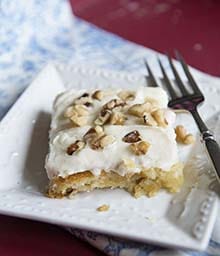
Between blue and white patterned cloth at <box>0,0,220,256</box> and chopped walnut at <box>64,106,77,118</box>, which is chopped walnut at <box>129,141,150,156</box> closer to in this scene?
chopped walnut at <box>64,106,77,118</box>

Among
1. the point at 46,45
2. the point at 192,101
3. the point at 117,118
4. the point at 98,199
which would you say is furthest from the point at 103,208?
the point at 46,45

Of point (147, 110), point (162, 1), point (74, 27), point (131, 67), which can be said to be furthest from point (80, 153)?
point (162, 1)

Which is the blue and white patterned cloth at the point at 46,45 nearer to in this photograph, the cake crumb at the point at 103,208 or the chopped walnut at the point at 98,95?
the chopped walnut at the point at 98,95

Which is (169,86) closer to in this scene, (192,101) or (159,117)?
(192,101)

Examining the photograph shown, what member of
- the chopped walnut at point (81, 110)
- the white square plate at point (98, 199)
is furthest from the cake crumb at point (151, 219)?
the chopped walnut at point (81, 110)

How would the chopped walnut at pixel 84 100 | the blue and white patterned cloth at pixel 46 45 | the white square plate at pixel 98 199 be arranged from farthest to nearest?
1. the blue and white patterned cloth at pixel 46 45
2. the chopped walnut at pixel 84 100
3. the white square plate at pixel 98 199
